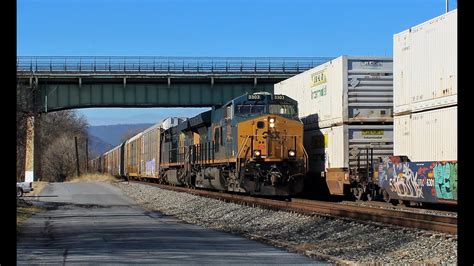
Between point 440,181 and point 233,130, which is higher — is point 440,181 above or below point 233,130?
below

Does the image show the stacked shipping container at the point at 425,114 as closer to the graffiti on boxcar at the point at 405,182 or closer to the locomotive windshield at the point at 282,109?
the graffiti on boxcar at the point at 405,182

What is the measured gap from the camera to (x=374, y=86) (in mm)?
21000

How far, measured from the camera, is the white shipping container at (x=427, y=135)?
15195 mm

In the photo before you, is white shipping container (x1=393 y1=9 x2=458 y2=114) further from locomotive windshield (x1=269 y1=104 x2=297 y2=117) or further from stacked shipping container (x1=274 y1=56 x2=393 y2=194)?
locomotive windshield (x1=269 y1=104 x2=297 y2=117)

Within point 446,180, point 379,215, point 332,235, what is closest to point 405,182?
point 446,180

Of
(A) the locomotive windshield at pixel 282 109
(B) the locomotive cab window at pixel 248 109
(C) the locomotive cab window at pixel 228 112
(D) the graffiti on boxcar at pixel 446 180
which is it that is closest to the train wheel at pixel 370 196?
(A) the locomotive windshield at pixel 282 109

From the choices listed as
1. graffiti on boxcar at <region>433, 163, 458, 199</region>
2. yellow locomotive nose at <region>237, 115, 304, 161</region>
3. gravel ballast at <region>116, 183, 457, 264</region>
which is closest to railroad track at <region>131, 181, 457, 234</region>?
gravel ballast at <region>116, 183, 457, 264</region>

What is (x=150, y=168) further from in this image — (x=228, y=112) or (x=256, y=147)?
(x=256, y=147)

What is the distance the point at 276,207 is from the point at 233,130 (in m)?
4.75

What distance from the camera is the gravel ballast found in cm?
956

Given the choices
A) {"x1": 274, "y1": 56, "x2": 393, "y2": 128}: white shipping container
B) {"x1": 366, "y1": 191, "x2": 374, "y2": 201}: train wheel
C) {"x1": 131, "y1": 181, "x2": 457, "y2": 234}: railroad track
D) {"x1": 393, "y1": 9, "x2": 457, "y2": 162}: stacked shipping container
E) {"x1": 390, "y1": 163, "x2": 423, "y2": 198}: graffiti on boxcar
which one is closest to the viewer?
{"x1": 131, "y1": 181, "x2": 457, "y2": 234}: railroad track

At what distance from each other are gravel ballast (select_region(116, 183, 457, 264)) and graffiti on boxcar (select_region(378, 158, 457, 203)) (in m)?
2.82

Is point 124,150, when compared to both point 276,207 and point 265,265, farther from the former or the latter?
point 265,265
